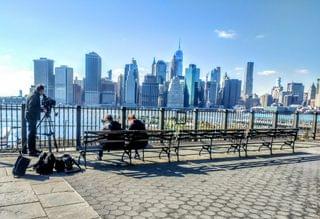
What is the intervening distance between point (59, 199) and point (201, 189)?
2.62 metres

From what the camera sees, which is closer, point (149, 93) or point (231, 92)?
point (149, 93)

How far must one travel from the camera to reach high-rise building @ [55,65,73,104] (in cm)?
1848

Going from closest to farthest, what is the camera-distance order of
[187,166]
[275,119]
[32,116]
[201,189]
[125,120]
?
1. [201,189]
2. [187,166]
3. [32,116]
4. [125,120]
5. [275,119]

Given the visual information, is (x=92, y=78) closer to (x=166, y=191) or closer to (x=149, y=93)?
(x=149, y=93)

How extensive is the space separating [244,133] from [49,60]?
1572 centimetres

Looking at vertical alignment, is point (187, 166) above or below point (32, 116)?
below

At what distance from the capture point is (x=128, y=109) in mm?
11094

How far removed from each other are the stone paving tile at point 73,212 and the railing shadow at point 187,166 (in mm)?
2063

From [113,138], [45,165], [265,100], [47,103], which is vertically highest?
[47,103]

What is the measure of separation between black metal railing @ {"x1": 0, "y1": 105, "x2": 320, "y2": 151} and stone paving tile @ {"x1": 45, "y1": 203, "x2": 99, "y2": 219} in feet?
16.1

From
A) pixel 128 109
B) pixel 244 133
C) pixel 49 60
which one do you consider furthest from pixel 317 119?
pixel 49 60

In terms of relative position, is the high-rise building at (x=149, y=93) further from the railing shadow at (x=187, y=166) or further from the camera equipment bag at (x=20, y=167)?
the camera equipment bag at (x=20, y=167)

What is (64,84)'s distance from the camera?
19812 millimetres

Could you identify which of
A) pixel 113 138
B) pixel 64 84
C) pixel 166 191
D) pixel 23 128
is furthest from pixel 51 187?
pixel 64 84
